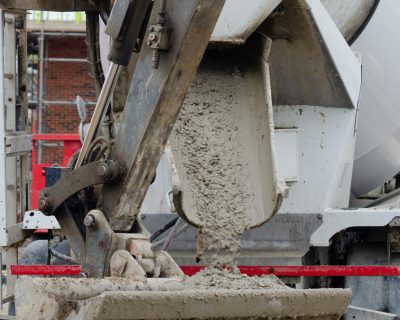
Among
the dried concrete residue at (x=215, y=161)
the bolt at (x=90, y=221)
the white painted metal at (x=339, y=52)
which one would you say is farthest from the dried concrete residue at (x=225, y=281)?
the white painted metal at (x=339, y=52)

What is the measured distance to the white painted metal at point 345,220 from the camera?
5684 mm

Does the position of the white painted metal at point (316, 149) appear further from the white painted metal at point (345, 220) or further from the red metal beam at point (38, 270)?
the red metal beam at point (38, 270)

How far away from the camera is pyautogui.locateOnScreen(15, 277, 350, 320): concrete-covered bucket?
12.1 feet

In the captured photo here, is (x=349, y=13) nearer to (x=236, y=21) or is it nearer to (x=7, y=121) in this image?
(x=236, y=21)

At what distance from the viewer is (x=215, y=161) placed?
470 centimetres

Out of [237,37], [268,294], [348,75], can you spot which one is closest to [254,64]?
[237,37]

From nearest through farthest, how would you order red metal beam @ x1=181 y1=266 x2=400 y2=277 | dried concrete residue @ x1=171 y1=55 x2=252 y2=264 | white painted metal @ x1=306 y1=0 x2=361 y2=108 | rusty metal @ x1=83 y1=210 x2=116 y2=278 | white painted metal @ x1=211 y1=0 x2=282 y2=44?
rusty metal @ x1=83 y1=210 x2=116 y2=278 → dried concrete residue @ x1=171 y1=55 x2=252 y2=264 → white painted metal @ x1=211 y1=0 x2=282 y2=44 → white painted metal @ x1=306 y1=0 x2=361 y2=108 → red metal beam @ x1=181 y1=266 x2=400 y2=277

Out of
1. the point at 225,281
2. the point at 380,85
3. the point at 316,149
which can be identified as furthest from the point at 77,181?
the point at 380,85

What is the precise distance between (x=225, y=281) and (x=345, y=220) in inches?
64.1

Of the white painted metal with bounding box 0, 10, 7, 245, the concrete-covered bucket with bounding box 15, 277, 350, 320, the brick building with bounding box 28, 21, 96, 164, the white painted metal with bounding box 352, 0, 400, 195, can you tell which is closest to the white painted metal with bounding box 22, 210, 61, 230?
the white painted metal with bounding box 0, 10, 7, 245

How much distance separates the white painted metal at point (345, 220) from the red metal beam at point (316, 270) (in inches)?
6.5

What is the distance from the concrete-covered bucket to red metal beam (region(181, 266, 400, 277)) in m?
1.40

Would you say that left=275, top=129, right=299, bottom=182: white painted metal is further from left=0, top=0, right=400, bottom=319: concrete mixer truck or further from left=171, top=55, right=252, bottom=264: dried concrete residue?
left=171, top=55, right=252, bottom=264: dried concrete residue

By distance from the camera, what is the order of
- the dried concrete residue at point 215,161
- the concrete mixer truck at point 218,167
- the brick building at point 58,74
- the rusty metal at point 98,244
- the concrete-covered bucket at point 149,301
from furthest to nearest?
the brick building at point 58,74 → the dried concrete residue at point 215,161 → the rusty metal at point 98,244 → the concrete mixer truck at point 218,167 → the concrete-covered bucket at point 149,301
